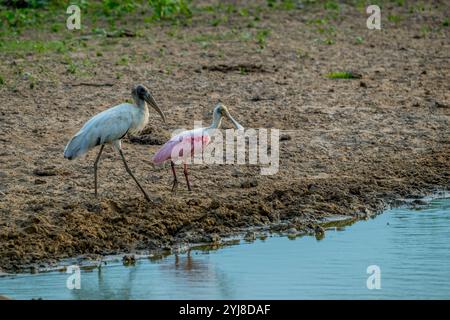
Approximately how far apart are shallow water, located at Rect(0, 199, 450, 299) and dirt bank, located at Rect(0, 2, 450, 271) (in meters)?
0.39

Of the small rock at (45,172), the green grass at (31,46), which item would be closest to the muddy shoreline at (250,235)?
the small rock at (45,172)

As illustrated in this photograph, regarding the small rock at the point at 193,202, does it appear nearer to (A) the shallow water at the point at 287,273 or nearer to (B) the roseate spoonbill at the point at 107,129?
(B) the roseate spoonbill at the point at 107,129

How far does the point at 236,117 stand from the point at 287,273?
4.52 metres

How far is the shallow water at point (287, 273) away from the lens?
838 centimetres

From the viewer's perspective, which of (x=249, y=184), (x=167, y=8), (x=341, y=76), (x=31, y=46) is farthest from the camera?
(x=167, y=8)

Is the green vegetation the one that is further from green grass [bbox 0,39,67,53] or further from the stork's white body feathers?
the stork's white body feathers

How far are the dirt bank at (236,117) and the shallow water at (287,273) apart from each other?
389mm

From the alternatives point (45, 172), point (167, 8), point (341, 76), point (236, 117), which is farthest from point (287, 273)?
point (167, 8)

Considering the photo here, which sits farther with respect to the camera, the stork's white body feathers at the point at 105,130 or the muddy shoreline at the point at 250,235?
the stork's white body feathers at the point at 105,130

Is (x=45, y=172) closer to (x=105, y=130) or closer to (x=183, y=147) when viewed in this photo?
(x=105, y=130)

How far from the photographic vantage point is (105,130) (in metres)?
10.0
